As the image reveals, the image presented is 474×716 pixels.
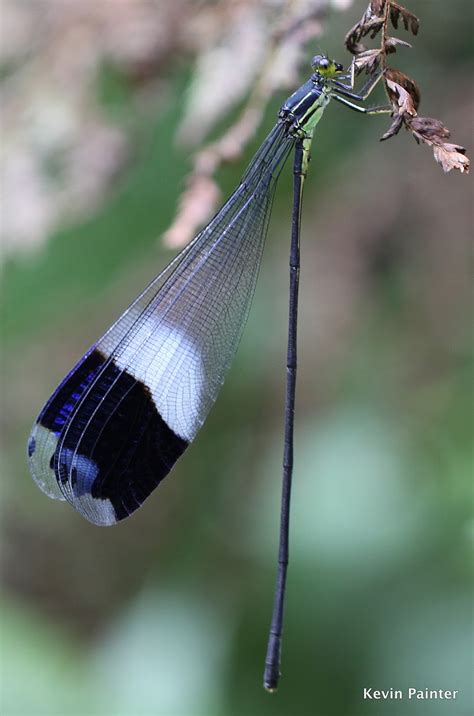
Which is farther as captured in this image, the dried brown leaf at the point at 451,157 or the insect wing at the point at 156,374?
the insect wing at the point at 156,374

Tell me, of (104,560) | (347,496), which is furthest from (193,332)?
(104,560)

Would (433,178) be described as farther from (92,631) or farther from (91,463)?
(92,631)

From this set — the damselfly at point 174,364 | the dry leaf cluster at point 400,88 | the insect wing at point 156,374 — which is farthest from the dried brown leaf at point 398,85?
the insect wing at point 156,374

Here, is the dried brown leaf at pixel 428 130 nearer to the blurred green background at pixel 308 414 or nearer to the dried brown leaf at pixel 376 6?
the dried brown leaf at pixel 376 6

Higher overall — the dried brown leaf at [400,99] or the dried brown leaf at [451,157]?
the dried brown leaf at [400,99]

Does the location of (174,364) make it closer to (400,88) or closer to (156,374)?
(156,374)

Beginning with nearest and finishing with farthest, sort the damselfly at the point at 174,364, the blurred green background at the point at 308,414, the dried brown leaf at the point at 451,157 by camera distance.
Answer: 1. the dried brown leaf at the point at 451,157
2. the damselfly at the point at 174,364
3. the blurred green background at the point at 308,414

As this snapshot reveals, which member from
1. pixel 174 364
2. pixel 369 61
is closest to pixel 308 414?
pixel 174 364
